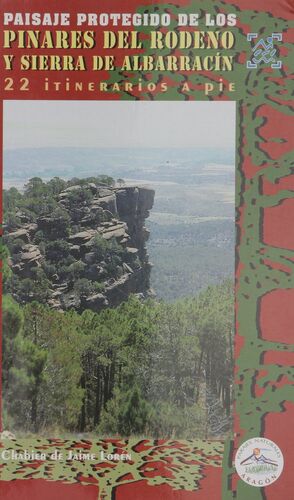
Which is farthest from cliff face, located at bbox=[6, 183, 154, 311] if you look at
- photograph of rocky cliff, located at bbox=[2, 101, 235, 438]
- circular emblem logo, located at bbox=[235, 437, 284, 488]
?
circular emblem logo, located at bbox=[235, 437, 284, 488]

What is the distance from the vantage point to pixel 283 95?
242 cm

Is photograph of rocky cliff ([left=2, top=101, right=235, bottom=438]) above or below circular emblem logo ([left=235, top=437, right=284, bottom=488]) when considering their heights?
above

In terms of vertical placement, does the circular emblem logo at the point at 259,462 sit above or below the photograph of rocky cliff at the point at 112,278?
below

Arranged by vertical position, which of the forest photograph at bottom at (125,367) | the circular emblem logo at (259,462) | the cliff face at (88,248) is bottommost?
the circular emblem logo at (259,462)

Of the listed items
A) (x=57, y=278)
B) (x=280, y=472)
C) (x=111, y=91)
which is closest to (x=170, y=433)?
(x=280, y=472)

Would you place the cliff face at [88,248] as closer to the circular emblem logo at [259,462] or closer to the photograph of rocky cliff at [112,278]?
the photograph of rocky cliff at [112,278]

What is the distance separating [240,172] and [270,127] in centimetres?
15

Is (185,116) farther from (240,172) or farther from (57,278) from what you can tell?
(57,278)

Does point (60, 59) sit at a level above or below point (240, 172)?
above

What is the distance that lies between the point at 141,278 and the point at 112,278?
85mm

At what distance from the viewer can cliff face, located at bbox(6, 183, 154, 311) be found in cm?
245

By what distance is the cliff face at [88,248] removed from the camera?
2.45 meters

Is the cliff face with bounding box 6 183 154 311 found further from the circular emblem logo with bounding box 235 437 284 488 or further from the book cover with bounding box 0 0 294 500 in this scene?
the circular emblem logo with bounding box 235 437 284 488

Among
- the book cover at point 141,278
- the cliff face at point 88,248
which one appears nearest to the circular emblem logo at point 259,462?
the book cover at point 141,278
